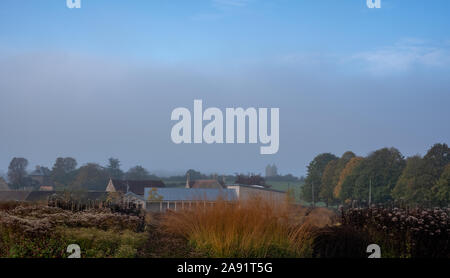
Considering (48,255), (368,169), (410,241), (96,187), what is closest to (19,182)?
(96,187)

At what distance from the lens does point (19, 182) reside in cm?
3195

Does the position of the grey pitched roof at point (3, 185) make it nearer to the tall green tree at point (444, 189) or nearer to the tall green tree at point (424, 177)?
the tall green tree at point (424, 177)

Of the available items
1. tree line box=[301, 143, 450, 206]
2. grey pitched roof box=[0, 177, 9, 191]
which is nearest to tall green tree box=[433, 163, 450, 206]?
tree line box=[301, 143, 450, 206]

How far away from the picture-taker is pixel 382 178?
34031 millimetres

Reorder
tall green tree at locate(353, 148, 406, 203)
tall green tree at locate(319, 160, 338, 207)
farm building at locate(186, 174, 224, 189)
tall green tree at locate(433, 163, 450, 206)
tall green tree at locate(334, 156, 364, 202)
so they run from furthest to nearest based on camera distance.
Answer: tall green tree at locate(319, 160, 338, 207) < tall green tree at locate(334, 156, 364, 202) < tall green tree at locate(353, 148, 406, 203) < tall green tree at locate(433, 163, 450, 206) < farm building at locate(186, 174, 224, 189)

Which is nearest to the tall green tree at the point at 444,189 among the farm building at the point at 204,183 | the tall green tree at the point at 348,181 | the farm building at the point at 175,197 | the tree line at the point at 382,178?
the tree line at the point at 382,178

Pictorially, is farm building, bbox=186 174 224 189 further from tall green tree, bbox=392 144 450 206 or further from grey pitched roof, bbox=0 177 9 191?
tall green tree, bbox=392 144 450 206

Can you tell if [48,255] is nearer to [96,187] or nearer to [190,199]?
[190,199]

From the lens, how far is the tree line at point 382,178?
30.0 meters

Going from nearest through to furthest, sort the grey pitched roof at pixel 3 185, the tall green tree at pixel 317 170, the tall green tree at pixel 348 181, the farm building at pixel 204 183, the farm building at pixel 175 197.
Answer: the farm building at pixel 175 197, the farm building at pixel 204 183, the grey pitched roof at pixel 3 185, the tall green tree at pixel 348 181, the tall green tree at pixel 317 170

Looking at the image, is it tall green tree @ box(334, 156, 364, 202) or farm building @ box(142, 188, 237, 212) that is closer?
farm building @ box(142, 188, 237, 212)

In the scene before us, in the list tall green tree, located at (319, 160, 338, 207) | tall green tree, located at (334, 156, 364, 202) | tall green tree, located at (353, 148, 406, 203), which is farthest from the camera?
tall green tree, located at (319, 160, 338, 207)

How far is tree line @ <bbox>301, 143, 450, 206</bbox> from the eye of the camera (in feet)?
98.4

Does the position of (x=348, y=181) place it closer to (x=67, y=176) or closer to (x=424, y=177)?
(x=424, y=177)
